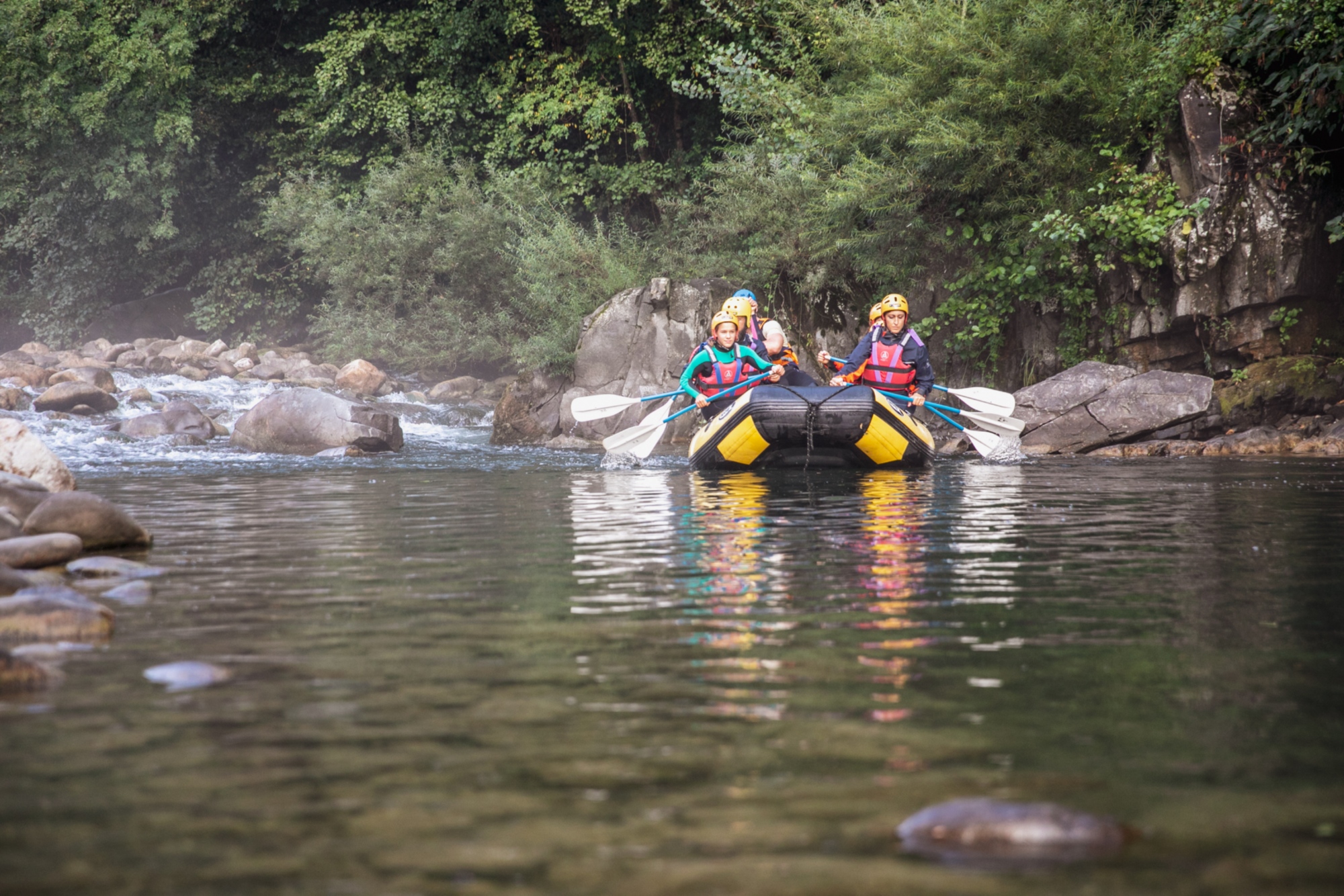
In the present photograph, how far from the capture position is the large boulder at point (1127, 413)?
40.5 feet

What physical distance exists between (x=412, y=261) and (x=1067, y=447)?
47.2 feet

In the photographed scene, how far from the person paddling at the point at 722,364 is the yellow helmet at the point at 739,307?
0.26ft

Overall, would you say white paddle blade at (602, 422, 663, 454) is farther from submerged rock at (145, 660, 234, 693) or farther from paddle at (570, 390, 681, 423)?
submerged rock at (145, 660, 234, 693)

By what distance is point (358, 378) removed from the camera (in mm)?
22016

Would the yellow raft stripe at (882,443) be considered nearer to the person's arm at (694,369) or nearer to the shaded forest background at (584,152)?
the person's arm at (694,369)

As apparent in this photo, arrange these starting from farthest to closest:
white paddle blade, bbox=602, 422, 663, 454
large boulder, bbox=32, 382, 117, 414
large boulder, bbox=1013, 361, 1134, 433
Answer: large boulder, bbox=32, 382, 117, 414 → large boulder, bbox=1013, 361, 1134, 433 → white paddle blade, bbox=602, 422, 663, 454

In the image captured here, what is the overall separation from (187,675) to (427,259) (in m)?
20.5

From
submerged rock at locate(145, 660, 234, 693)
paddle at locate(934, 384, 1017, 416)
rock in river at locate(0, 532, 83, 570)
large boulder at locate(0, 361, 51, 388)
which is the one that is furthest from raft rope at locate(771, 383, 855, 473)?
large boulder at locate(0, 361, 51, 388)

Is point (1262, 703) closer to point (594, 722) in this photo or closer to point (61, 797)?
point (594, 722)

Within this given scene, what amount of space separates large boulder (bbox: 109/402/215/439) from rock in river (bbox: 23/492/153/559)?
11064 mm

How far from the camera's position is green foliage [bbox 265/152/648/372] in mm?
21656

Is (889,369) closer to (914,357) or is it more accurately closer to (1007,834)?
(914,357)

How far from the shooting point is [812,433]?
10094mm

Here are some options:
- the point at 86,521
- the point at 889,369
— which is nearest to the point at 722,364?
the point at 889,369
